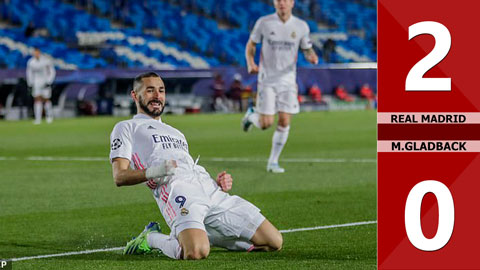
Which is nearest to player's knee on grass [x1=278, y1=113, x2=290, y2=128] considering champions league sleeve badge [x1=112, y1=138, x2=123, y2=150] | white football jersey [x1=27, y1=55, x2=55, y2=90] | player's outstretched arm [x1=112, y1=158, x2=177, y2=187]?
player's outstretched arm [x1=112, y1=158, x2=177, y2=187]

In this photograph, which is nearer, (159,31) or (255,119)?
(255,119)

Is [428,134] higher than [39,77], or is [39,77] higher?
[428,134]

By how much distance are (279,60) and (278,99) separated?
59 centimetres

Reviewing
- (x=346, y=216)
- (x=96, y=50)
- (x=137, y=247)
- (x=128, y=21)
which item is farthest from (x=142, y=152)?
(x=128, y=21)

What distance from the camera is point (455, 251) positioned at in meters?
4.55

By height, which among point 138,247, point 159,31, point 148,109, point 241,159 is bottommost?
point 159,31

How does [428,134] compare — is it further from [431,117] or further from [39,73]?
[39,73]

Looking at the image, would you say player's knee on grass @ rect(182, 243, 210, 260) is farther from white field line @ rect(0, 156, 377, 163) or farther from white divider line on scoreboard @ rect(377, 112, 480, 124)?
white field line @ rect(0, 156, 377, 163)

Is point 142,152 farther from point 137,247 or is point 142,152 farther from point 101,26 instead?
point 101,26

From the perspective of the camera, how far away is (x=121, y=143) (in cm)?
689

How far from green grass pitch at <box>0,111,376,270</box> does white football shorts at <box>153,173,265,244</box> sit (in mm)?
181

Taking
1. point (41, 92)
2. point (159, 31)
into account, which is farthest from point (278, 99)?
point (159, 31)

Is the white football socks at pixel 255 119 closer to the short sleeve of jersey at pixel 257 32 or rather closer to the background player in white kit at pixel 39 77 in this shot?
the short sleeve of jersey at pixel 257 32

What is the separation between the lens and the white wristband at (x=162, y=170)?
6273 mm
